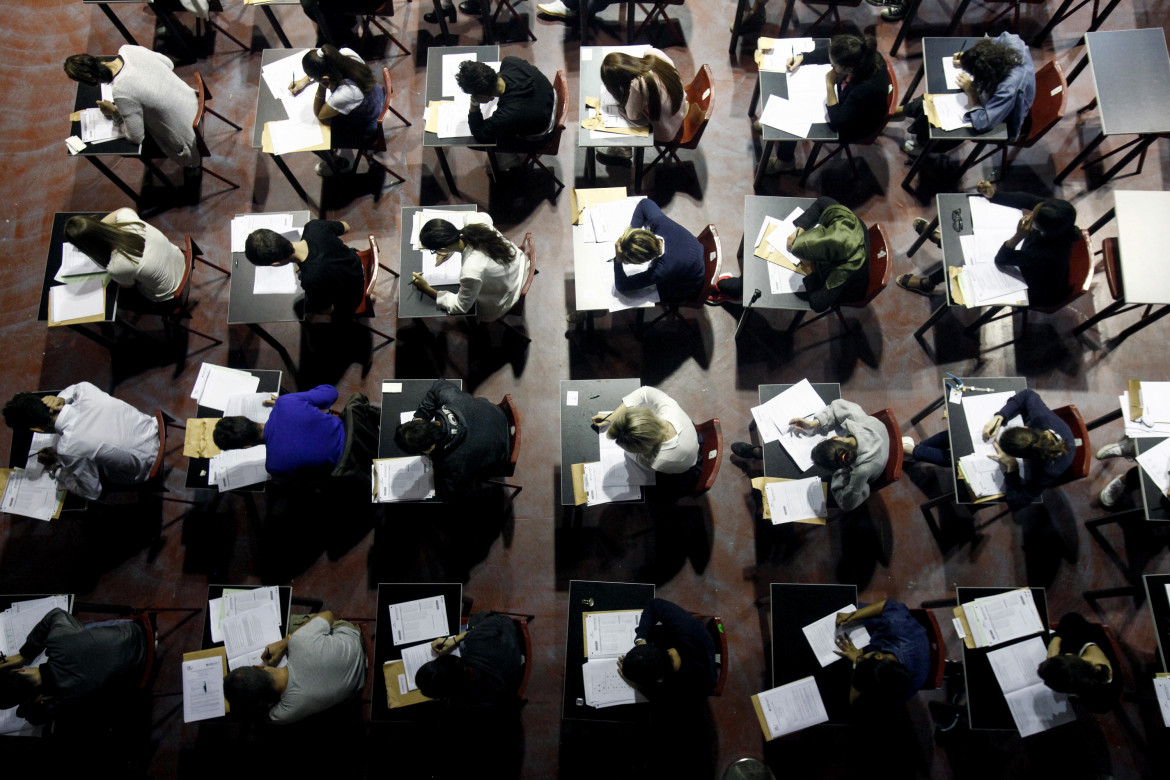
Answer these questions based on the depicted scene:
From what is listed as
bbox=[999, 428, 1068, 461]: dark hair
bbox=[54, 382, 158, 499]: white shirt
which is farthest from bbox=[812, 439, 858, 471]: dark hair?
bbox=[54, 382, 158, 499]: white shirt

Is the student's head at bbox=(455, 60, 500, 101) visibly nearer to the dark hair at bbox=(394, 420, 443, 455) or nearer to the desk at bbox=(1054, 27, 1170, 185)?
the dark hair at bbox=(394, 420, 443, 455)

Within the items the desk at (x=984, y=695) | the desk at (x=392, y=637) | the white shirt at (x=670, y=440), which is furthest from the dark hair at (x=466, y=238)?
the desk at (x=984, y=695)

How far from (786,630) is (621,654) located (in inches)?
42.2

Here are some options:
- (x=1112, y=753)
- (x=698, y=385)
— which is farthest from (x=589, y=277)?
(x=1112, y=753)

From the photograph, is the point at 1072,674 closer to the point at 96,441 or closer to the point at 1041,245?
the point at 1041,245

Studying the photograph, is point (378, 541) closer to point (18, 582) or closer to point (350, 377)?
point (350, 377)

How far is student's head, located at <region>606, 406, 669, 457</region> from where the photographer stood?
3.70 m

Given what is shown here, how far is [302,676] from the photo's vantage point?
151 inches

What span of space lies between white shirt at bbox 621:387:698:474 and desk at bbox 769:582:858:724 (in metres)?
1.00

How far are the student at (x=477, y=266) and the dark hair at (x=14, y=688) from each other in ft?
11.3

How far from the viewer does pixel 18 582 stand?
494 centimetres

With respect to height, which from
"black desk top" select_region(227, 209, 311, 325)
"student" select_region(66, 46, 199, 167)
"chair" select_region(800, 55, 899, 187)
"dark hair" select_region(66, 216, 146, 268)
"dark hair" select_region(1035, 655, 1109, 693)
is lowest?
"dark hair" select_region(1035, 655, 1109, 693)

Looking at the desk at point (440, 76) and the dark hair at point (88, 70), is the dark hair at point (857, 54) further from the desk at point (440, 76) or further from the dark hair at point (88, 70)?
the dark hair at point (88, 70)

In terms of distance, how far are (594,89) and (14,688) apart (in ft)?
18.8
